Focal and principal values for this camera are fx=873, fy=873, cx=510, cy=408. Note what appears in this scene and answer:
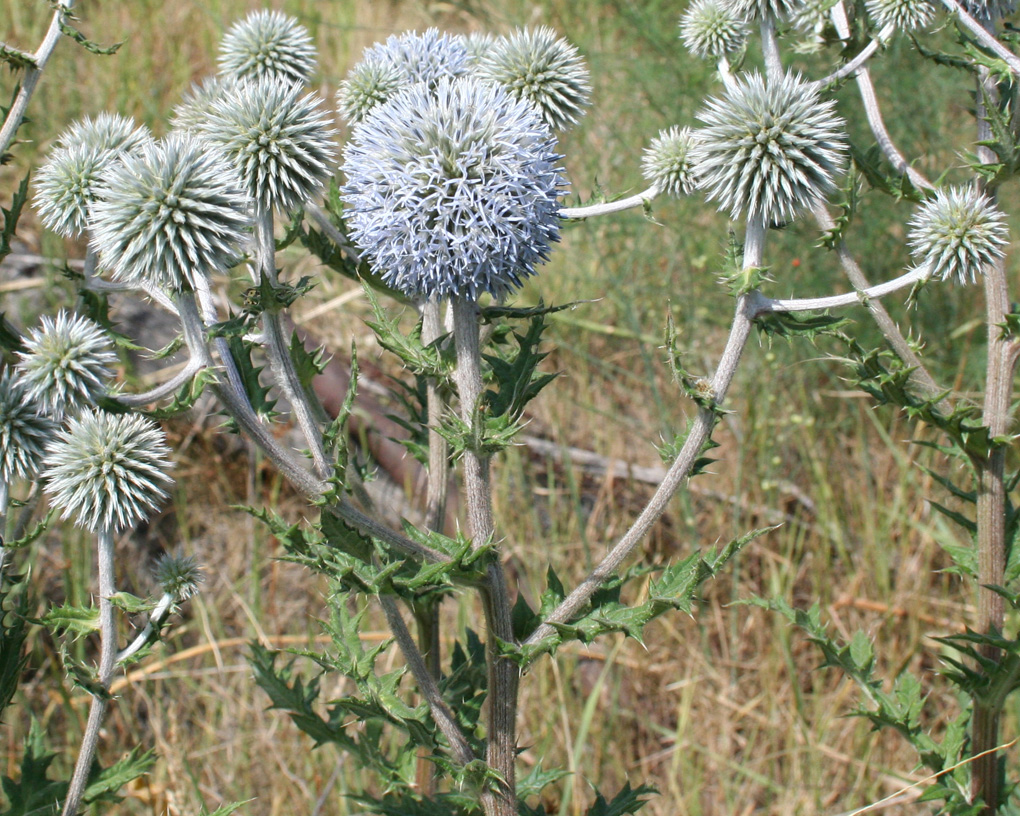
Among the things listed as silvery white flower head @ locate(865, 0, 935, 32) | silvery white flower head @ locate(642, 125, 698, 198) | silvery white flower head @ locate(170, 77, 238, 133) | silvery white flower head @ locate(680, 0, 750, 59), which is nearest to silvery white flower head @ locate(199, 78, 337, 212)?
silvery white flower head @ locate(170, 77, 238, 133)

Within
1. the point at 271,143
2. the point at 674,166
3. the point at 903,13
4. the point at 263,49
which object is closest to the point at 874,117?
the point at 903,13

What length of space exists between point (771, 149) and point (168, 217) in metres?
1.64

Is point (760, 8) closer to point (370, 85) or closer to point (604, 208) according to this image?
point (604, 208)

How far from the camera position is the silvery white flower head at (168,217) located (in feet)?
7.37

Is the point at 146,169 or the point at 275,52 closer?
the point at 146,169

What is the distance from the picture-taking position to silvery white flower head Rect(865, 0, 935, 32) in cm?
305

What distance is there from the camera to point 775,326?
2381 millimetres

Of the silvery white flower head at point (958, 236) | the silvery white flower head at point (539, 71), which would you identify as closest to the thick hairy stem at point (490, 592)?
the silvery white flower head at point (539, 71)

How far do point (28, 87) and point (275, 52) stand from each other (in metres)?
0.85

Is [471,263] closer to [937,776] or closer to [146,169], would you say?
[146,169]

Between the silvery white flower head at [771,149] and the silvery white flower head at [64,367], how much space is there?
5.70ft

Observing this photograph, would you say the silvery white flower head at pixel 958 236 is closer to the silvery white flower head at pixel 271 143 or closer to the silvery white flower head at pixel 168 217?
the silvery white flower head at pixel 271 143

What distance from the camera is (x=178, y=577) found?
→ 2.59m

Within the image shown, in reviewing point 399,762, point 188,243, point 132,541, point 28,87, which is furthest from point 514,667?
point 132,541
